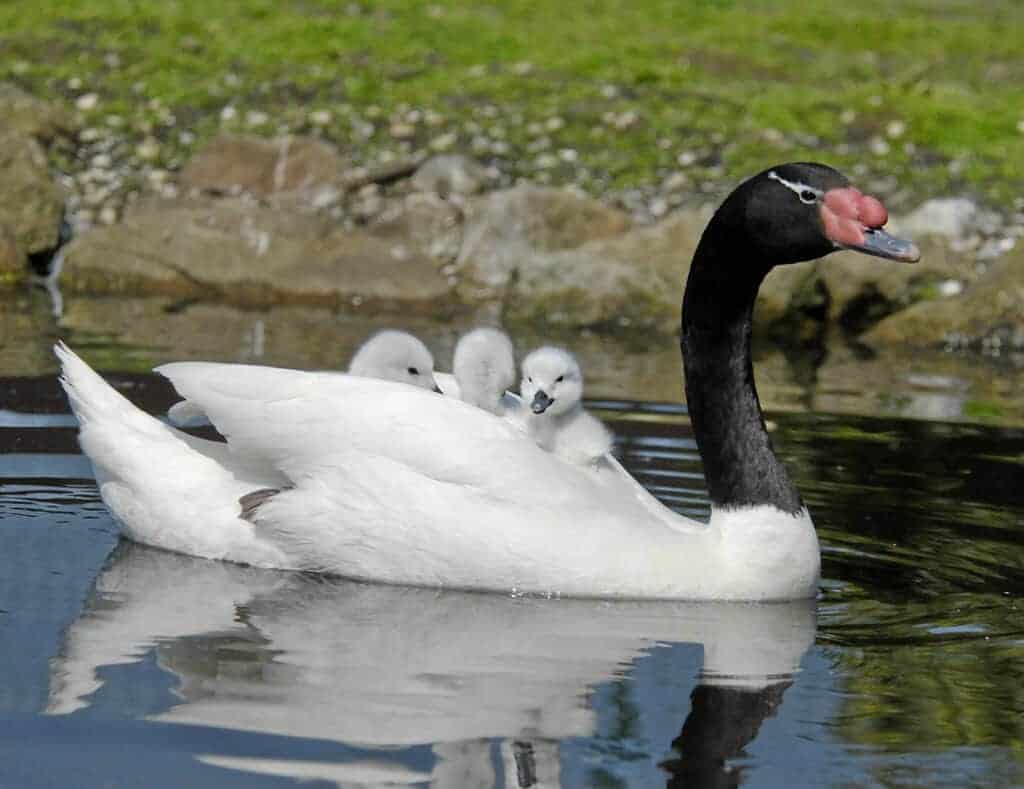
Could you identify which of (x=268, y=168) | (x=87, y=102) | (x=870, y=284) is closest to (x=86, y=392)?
(x=870, y=284)

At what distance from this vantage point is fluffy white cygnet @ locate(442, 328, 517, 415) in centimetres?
800

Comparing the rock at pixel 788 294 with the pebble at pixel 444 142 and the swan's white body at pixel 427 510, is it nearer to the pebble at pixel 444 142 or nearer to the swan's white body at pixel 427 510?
the pebble at pixel 444 142

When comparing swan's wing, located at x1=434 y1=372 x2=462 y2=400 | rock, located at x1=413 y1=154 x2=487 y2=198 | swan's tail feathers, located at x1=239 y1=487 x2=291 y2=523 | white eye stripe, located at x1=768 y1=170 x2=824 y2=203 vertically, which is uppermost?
white eye stripe, located at x1=768 y1=170 x2=824 y2=203

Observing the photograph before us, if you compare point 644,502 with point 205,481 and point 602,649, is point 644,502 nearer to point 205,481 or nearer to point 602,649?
point 602,649

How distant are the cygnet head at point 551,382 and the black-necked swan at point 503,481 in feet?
0.56

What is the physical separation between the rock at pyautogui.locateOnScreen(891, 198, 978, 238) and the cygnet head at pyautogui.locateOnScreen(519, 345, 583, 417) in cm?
921

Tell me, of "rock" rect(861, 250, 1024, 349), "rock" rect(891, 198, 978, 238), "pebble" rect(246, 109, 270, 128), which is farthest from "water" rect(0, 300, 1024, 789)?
"pebble" rect(246, 109, 270, 128)

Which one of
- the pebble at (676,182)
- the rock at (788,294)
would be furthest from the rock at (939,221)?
the pebble at (676,182)

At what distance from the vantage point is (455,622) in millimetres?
6910

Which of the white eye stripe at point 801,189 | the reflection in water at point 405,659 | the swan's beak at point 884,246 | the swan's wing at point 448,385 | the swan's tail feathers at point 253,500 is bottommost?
the reflection in water at point 405,659

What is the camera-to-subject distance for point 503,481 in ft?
23.8

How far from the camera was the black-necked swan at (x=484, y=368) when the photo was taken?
315 inches

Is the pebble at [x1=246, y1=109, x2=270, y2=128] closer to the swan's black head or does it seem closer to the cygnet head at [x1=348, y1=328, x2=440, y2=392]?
the cygnet head at [x1=348, y1=328, x2=440, y2=392]

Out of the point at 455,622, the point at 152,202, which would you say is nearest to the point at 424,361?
the point at 455,622
